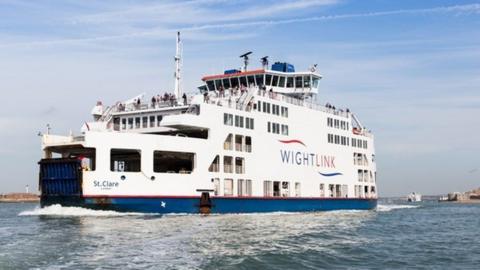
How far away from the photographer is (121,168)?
116ft

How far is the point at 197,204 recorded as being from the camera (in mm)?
31219

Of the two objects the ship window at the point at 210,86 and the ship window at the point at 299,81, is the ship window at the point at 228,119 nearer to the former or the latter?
the ship window at the point at 210,86

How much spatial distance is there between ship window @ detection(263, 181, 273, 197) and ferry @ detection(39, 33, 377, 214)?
6 centimetres

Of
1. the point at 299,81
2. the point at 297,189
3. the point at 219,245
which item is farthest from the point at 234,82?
the point at 219,245

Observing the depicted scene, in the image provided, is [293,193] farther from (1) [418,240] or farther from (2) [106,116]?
(1) [418,240]

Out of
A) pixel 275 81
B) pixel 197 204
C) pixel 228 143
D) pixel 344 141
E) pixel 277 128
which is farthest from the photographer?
pixel 344 141

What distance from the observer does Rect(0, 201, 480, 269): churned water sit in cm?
1574

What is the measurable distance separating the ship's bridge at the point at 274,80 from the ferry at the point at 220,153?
0.07 m

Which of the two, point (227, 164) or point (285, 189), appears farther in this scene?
point (285, 189)

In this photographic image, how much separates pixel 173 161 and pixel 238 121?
14.3ft

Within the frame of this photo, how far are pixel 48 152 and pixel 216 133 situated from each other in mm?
8749

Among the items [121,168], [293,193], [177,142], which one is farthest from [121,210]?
[293,193]

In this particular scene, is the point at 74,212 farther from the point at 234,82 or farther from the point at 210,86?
the point at 210,86

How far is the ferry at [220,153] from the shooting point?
95.5 ft
